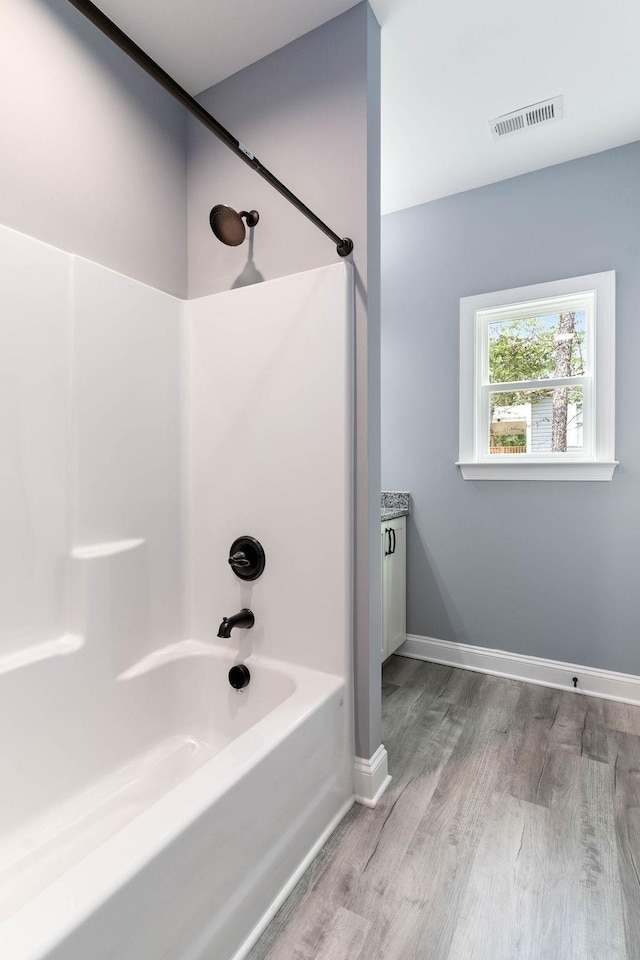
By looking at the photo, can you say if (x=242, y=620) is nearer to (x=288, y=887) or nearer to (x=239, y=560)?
(x=239, y=560)

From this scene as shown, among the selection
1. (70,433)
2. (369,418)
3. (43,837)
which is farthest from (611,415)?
(43,837)

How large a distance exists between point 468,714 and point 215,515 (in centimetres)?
154

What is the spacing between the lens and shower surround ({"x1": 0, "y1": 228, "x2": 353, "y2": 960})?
3.99 feet

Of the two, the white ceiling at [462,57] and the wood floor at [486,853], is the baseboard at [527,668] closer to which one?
the wood floor at [486,853]

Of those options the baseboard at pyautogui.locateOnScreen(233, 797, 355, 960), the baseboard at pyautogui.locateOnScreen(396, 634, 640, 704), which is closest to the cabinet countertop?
the baseboard at pyautogui.locateOnScreen(396, 634, 640, 704)

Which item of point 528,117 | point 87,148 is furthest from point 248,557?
point 528,117

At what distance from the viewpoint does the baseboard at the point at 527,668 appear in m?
2.42

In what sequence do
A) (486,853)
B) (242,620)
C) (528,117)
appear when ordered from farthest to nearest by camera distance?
(528,117), (242,620), (486,853)

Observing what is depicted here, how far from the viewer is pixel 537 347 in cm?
267

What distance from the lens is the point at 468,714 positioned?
229cm

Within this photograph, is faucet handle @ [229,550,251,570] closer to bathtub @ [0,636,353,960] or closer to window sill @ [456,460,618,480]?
bathtub @ [0,636,353,960]

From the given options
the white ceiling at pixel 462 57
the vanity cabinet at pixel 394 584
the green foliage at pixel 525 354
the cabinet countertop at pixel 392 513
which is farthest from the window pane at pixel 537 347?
the vanity cabinet at pixel 394 584

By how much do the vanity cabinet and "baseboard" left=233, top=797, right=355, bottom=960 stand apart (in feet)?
3.48

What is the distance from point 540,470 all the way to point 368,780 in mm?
1746
